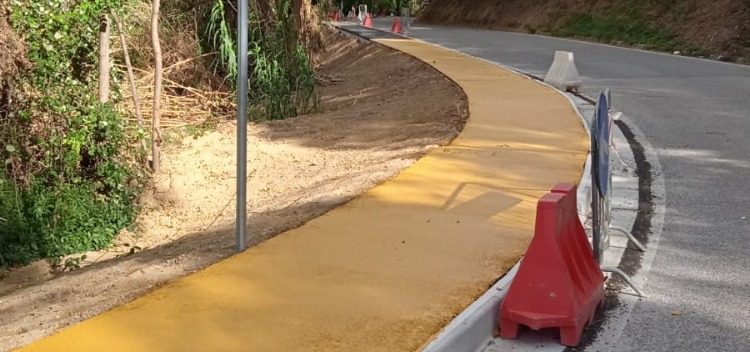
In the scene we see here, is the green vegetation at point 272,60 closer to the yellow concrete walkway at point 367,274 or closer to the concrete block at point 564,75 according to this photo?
the concrete block at point 564,75

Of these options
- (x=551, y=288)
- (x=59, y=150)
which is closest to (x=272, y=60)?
(x=59, y=150)

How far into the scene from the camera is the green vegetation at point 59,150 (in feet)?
28.2

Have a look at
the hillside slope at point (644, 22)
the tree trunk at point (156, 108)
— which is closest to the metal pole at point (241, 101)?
the tree trunk at point (156, 108)

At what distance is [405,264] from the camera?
5.17 meters

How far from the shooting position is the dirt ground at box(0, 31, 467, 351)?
209 inches

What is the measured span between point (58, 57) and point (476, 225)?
5620 millimetres

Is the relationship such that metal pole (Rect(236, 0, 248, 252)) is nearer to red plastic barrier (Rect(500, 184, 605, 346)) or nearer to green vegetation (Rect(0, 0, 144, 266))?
red plastic barrier (Rect(500, 184, 605, 346))

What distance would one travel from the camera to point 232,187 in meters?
10.2

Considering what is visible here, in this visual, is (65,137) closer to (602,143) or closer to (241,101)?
(241,101)

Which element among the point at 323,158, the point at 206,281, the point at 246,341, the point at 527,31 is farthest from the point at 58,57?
the point at 527,31

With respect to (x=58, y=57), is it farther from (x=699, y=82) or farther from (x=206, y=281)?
(x=699, y=82)

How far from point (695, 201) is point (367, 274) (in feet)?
12.0

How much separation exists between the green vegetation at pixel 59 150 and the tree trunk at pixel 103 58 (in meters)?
0.15

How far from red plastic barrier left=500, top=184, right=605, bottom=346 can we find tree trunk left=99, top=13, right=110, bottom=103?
260 inches
